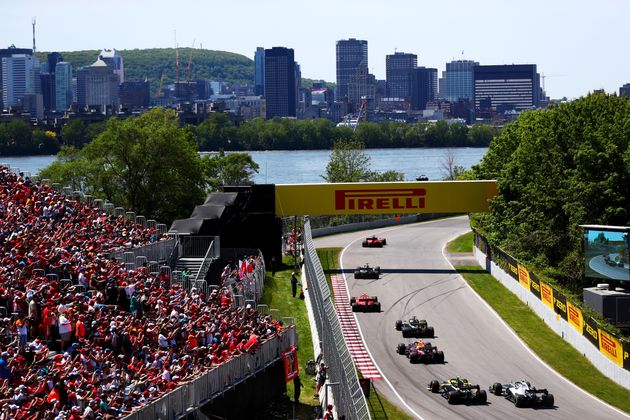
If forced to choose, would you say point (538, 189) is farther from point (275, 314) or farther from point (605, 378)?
point (275, 314)

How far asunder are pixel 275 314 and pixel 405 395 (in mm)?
5769

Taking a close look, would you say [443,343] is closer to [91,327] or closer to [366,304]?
[366,304]

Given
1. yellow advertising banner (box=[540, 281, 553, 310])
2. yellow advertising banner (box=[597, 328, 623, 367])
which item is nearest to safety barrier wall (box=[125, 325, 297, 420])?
yellow advertising banner (box=[597, 328, 623, 367])

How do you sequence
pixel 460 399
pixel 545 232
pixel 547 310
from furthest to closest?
pixel 545 232 → pixel 547 310 → pixel 460 399

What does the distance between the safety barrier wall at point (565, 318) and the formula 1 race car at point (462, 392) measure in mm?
6258

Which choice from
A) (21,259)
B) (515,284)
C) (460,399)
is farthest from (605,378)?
(21,259)

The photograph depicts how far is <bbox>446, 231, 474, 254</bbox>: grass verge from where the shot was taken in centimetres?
8110

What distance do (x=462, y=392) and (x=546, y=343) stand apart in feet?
38.7

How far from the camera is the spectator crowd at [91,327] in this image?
27453 millimetres

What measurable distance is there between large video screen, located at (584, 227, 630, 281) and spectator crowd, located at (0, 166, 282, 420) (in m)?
17.1

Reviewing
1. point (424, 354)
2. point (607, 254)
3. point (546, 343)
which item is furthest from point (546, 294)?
point (424, 354)

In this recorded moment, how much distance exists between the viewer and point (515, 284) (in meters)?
63.2

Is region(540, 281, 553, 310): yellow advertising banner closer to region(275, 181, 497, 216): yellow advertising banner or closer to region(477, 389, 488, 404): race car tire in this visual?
region(477, 389, 488, 404): race car tire

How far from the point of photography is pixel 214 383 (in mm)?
31953
